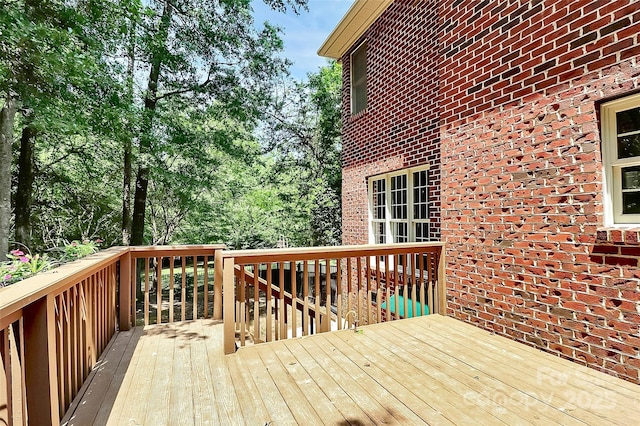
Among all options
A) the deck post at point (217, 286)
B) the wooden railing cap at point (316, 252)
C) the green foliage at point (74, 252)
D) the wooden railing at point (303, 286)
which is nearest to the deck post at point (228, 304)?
the wooden railing at point (303, 286)

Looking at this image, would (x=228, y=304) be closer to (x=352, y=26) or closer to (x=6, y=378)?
(x=6, y=378)

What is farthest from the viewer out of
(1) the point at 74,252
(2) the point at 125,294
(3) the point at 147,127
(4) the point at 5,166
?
(3) the point at 147,127

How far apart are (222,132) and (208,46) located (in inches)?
97.5

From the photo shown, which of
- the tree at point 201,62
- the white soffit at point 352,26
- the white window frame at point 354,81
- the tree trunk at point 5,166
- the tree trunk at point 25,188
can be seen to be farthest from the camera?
the tree at point 201,62

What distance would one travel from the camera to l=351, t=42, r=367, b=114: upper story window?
6895 millimetres

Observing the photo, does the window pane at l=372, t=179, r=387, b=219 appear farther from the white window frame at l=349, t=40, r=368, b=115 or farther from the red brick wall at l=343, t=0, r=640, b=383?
the white window frame at l=349, t=40, r=368, b=115

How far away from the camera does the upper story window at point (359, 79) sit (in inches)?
271

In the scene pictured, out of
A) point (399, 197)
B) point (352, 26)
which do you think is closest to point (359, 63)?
point (352, 26)

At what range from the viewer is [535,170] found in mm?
3074

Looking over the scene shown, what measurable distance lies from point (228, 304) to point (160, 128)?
750 cm

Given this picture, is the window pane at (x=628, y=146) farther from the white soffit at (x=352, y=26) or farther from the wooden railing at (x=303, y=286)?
the white soffit at (x=352, y=26)

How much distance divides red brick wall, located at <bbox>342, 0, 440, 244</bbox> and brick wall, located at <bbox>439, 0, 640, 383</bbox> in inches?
27.1

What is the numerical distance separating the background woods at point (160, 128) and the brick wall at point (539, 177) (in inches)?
199

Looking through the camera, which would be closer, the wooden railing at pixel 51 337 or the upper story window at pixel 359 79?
the wooden railing at pixel 51 337
